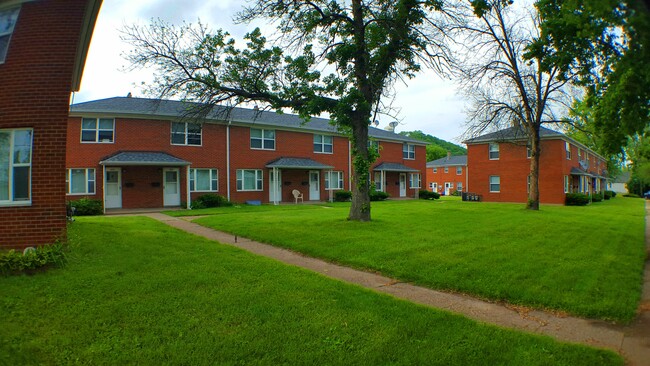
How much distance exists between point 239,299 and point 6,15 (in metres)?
7.66

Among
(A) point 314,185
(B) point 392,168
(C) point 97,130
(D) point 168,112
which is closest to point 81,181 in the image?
(C) point 97,130

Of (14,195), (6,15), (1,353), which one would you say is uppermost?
(6,15)

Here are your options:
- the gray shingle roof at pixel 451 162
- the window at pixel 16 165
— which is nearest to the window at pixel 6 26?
the window at pixel 16 165

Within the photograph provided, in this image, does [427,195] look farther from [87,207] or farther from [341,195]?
[87,207]

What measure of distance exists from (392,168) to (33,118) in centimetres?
3118

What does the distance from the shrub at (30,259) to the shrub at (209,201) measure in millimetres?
16505

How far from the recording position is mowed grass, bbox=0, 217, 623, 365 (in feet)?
12.7

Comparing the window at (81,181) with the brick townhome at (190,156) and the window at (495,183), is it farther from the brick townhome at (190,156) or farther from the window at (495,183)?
the window at (495,183)

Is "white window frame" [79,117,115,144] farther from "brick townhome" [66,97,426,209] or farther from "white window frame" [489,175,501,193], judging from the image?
"white window frame" [489,175,501,193]

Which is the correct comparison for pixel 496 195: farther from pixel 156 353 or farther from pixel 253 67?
pixel 156 353

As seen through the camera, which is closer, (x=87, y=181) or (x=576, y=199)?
(x=87, y=181)

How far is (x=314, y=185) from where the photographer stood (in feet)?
103

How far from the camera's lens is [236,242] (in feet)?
35.2

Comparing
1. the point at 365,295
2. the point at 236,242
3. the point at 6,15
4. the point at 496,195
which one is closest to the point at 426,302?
the point at 365,295
